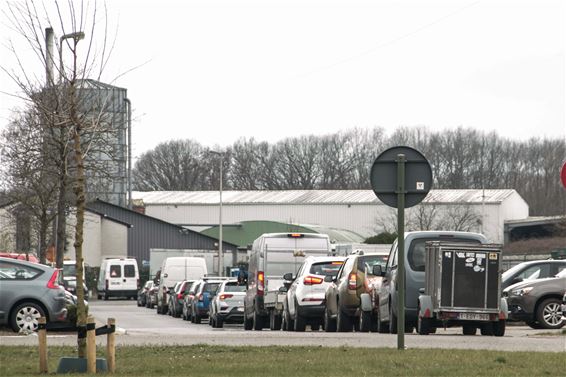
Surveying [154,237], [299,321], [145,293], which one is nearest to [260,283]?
[299,321]

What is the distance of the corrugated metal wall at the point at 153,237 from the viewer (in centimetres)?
8475

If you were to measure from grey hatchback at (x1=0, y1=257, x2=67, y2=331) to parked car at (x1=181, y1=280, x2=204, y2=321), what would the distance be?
16.9 m

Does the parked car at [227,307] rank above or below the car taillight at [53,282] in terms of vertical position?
below

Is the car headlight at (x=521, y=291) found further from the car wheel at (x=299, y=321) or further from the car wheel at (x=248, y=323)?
the car wheel at (x=248, y=323)

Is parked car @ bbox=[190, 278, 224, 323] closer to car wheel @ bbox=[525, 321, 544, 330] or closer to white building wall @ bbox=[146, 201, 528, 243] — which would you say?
car wheel @ bbox=[525, 321, 544, 330]

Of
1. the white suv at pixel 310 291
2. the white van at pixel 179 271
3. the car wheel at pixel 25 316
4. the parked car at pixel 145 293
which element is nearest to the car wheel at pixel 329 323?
the white suv at pixel 310 291

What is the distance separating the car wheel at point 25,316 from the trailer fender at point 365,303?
6.07 metres

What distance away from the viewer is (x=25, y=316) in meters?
23.8

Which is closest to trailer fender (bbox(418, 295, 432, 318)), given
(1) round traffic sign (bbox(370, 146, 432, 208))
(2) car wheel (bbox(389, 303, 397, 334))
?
(2) car wheel (bbox(389, 303, 397, 334))

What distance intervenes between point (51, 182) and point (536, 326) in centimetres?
1863

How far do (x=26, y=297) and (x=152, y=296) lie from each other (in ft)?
111

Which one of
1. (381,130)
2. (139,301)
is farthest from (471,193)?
(139,301)

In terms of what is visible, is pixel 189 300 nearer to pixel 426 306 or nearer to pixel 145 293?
pixel 145 293

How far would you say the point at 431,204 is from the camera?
86.8m
